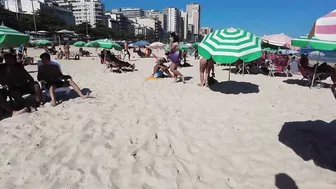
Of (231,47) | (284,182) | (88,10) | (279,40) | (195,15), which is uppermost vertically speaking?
(195,15)

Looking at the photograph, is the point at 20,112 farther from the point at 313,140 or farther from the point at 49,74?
the point at 313,140

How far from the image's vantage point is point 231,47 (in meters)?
4.71

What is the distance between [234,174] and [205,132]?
0.95m

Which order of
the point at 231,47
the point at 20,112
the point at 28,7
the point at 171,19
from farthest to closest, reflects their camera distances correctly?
the point at 171,19 → the point at 28,7 → the point at 231,47 → the point at 20,112

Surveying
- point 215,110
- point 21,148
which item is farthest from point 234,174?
point 21,148

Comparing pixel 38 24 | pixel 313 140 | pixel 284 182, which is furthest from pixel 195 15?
pixel 284 182

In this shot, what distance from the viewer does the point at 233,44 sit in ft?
15.6

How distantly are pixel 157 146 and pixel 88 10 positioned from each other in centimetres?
12113

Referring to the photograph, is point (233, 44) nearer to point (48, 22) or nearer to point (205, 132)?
point (205, 132)

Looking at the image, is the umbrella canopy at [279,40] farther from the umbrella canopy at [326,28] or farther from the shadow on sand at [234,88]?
the umbrella canopy at [326,28]

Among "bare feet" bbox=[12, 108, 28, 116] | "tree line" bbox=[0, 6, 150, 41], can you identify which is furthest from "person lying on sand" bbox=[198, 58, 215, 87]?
"tree line" bbox=[0, 6, 150, 41]

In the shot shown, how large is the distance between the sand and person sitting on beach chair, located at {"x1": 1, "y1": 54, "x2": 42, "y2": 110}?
0.39 meters

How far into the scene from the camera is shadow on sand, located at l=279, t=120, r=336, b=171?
255 centimetres

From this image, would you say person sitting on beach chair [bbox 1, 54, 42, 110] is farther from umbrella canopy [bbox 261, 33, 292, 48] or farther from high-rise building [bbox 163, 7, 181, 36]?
high-rise building [bbox 163, 7, 181, 36]
